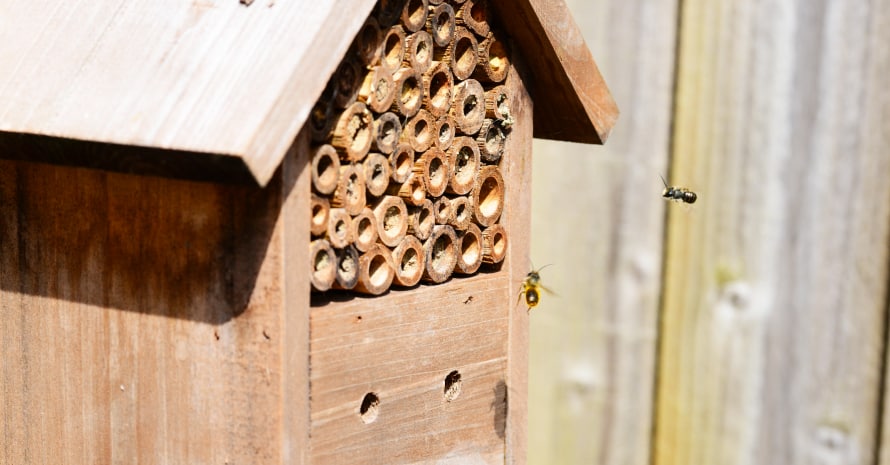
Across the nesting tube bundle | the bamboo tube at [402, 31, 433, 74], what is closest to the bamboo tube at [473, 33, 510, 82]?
the nesting tube bundle

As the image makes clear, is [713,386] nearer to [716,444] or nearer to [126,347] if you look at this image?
[716,444]

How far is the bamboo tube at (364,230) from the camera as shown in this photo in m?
1.21

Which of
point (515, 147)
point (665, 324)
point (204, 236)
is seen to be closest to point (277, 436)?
point (204, 236)

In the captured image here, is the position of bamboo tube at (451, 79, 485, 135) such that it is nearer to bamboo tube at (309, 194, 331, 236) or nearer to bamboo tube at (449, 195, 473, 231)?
bamboo tube at (449, 195, 473, 231)

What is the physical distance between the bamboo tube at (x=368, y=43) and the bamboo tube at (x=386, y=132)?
0.06m

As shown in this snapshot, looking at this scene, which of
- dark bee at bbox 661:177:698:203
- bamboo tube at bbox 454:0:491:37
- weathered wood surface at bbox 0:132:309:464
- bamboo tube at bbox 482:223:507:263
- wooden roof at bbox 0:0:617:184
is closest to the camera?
wooden roof at bbox 0:0:617:184

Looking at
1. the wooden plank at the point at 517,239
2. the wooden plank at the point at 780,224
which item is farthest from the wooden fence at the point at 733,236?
the wooden plank at the point at 517,239

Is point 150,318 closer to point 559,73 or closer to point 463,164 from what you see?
point 463,164

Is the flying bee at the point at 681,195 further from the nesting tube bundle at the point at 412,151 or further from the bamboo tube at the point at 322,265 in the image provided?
the bamboo tube at the point at 322,265

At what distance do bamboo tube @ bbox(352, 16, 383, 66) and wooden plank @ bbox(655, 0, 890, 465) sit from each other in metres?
0.93

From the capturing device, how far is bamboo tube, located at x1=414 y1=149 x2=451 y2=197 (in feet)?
4.25

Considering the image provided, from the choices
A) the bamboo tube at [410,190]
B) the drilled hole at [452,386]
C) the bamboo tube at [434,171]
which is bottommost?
the drilled hole at [452,386]

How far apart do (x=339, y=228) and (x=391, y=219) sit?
9 cm


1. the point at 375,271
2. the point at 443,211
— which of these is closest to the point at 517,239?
the point at 443,211
